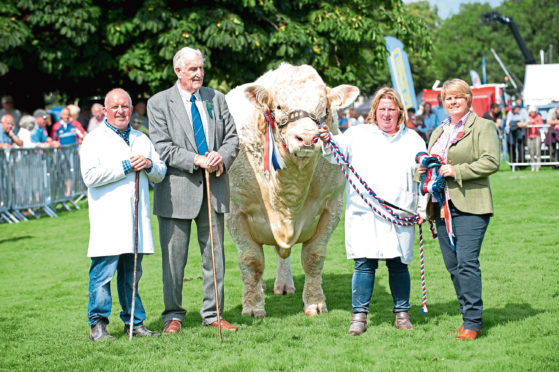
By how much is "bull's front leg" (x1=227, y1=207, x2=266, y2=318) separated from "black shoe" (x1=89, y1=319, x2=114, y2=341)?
59.1 inches

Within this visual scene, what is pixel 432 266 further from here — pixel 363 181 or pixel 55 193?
pixel 55 193

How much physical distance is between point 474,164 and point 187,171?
7.94 feet

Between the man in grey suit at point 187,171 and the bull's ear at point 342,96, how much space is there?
964 mm

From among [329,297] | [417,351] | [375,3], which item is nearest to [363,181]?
[417,351]

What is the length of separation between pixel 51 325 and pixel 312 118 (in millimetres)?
3179

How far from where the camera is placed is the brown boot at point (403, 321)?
5.87 m

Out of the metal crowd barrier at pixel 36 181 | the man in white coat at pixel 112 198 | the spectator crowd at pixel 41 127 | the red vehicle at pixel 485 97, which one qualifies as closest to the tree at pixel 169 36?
the spectator crowd at pixel 41 127

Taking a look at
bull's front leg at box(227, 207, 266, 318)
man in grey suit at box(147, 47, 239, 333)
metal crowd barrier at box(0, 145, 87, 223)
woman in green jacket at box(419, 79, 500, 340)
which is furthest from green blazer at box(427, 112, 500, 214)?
metal crowd barrier at box(0, 145, 87, 223)

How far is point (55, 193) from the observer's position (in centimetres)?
1547

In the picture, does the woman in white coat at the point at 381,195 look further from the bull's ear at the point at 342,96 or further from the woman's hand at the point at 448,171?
the bull's ear at the point at 342,96

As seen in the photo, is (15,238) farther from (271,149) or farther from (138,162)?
(271,149)

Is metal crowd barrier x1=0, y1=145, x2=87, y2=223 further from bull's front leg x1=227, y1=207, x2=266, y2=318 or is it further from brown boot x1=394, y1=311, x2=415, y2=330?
brown boot x1=394, y1=311, x2=415, y2=330

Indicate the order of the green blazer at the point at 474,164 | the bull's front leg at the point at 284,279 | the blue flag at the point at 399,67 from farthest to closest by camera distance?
the blue flag at the point at 399,67 → the bull's front leg at the point at 284,279 → the green blazer at the point at 474,164

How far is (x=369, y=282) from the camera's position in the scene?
5.78 meters
